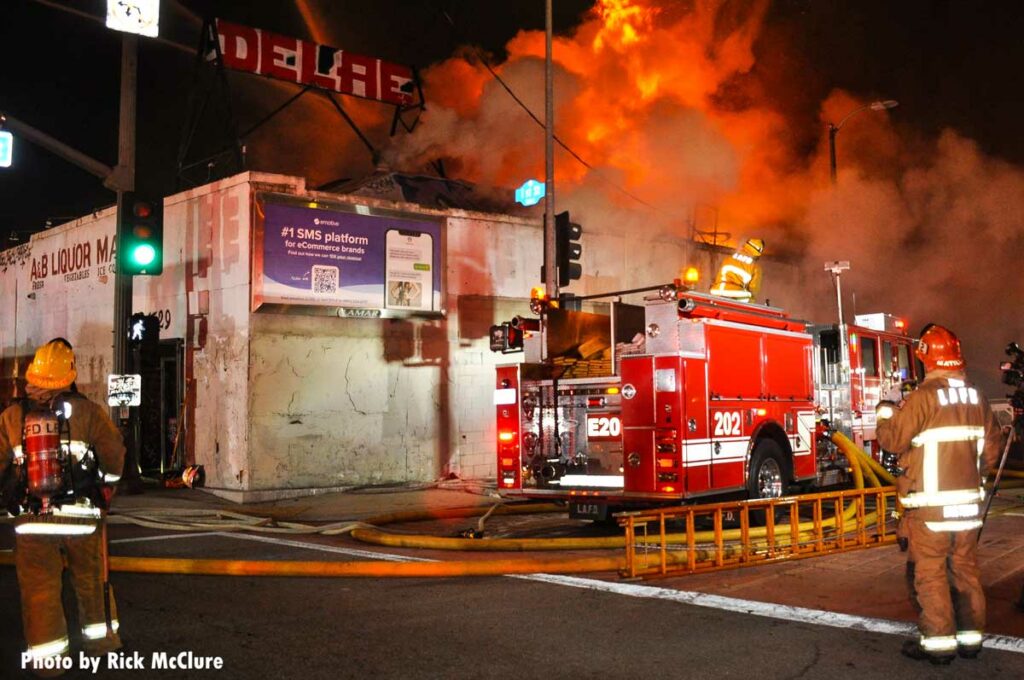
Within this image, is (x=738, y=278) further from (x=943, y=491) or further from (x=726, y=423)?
(x=943, y=491)

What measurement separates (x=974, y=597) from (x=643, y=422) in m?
4.14

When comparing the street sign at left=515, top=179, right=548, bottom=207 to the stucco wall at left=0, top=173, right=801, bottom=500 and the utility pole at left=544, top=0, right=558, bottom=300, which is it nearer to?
the stucco wall at left=0, top=173, right=801, bottom=500

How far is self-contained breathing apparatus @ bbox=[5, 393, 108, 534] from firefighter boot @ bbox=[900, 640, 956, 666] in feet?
13.7

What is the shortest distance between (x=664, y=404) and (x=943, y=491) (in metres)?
3.88

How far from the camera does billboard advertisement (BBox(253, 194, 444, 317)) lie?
1305 cm

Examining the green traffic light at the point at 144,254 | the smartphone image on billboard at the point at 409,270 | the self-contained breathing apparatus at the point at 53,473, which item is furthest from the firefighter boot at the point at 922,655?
the smartphone image on billboard at the point at 409,270

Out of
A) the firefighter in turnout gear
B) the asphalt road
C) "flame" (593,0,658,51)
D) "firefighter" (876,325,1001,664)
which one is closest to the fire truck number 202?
the asphalt road

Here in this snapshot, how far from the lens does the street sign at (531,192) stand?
16109 mm

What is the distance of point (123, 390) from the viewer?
12008mm

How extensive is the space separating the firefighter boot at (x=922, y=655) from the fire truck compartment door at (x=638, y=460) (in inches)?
150

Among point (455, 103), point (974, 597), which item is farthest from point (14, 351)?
point (974, 597)

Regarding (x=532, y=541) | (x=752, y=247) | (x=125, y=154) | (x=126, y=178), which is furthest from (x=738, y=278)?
(x=125, y=154)

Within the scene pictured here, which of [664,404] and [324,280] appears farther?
[324,280]

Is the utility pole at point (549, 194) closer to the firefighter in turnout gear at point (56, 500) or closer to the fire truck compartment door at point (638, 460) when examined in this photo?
the fire truck compartment door at point (638, 460)
